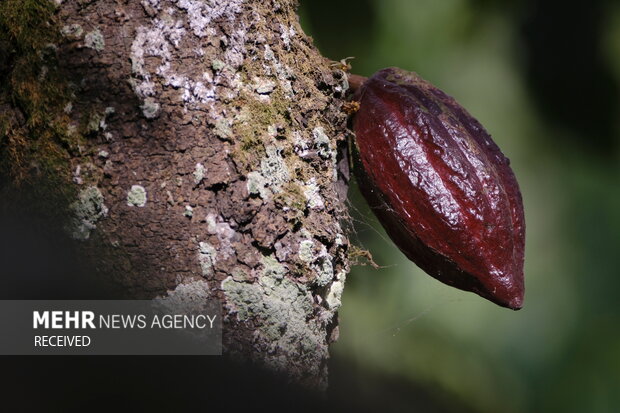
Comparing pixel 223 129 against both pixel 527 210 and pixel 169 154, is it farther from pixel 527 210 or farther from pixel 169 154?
pixel 527 210

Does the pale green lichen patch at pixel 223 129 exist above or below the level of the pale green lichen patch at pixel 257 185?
above

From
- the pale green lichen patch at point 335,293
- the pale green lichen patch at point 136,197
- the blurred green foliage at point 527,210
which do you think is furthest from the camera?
the blurred green foliage at point 527,210

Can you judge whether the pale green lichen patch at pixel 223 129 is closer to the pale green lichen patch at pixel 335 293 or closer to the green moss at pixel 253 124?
the green moss at pixel 253 124

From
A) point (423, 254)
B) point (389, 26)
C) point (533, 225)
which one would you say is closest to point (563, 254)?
point (533, 225)

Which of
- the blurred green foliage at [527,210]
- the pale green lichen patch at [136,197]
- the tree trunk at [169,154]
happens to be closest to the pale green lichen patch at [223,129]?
the tree trunk at [169,154]

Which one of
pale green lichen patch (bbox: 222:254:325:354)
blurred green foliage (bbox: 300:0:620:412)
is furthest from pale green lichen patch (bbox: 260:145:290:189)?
blurred green foliage (bbox: 300:0:620:412)

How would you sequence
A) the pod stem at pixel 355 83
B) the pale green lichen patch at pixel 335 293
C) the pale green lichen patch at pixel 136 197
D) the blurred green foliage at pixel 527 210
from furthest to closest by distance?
the blurred green foliage at pixel 527 210
the pod stem at pixel 355 83
the pale green lichen patch at pixel 335 293
the pale green lichen patch at pixel 136 197

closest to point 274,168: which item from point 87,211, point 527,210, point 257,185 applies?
point 257,185
